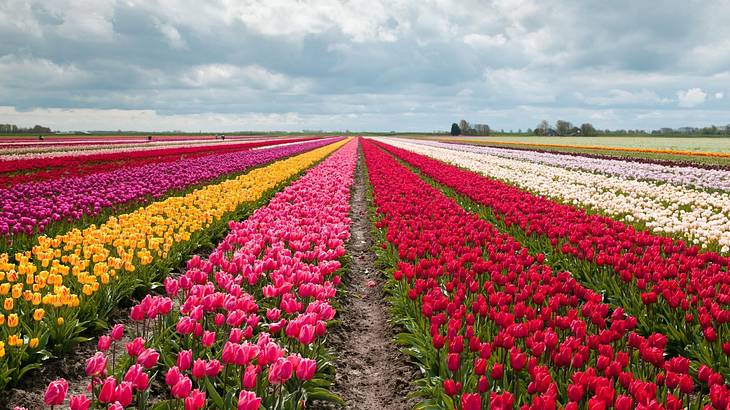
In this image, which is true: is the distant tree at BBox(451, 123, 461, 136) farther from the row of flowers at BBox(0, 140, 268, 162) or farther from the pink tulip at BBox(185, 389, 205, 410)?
the pink tulip at BBox(185, 389, 205, 410)

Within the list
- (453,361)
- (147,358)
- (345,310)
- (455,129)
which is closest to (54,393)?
(147,358)

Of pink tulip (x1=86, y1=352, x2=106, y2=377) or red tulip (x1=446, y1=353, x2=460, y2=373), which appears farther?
red tulip (x1=446, y1=353, x2=460, y2=373)

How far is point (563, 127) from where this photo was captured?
376 feet

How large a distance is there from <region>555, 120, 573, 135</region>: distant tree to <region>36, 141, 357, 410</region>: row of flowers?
11619 cm

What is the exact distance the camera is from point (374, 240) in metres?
9.97

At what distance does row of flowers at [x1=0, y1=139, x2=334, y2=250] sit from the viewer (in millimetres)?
8129

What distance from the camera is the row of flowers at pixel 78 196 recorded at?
8129 millimetres

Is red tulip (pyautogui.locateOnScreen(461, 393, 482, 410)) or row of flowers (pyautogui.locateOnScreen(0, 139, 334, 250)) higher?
row of flowers (pyautogui.locateOnScreen(0, 139, 334, 250))

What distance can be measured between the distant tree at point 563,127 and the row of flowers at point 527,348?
115810 mm

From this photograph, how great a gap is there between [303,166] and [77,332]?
18131 millimetres

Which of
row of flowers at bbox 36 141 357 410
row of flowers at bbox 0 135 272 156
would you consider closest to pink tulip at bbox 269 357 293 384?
row of flowers at bbox 36 141 357 410

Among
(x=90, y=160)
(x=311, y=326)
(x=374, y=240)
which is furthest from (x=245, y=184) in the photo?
(x=90, y=160)

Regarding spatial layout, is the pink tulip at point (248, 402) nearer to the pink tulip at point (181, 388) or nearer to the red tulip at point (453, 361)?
the pink tulip at point (181, 388)

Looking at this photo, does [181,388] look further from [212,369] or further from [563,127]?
[563,127]
